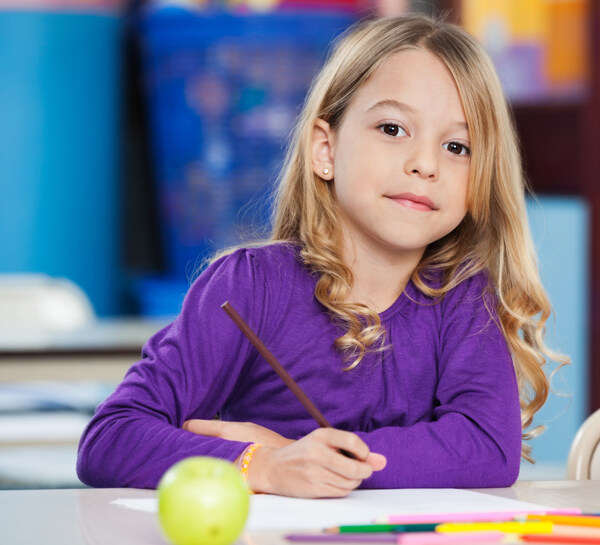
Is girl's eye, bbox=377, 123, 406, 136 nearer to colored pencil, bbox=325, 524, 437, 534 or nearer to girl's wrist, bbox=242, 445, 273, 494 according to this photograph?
girl's wrist, bbox=242, 445, 273, 494

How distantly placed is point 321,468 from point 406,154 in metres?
0.38

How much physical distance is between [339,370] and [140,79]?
2.23 metres

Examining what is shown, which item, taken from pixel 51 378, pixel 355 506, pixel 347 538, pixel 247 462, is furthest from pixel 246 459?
pixel 51 378

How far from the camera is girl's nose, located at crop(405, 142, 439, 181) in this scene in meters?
1.04

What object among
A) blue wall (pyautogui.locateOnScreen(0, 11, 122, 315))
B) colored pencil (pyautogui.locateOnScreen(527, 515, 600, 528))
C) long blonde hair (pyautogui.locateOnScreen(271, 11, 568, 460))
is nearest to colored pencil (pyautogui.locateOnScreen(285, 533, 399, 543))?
colored pencil (pyautogui.locateOnScreen(527, 515, 600, 528))

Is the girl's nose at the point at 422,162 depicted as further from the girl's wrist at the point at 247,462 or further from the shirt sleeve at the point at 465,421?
the girl's wrist at the point at 247,462

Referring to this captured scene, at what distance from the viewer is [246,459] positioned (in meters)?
0.88

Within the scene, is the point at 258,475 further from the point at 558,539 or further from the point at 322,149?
the point at 322,149

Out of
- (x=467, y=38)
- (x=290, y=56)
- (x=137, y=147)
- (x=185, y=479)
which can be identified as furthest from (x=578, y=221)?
(x=185, y=479)

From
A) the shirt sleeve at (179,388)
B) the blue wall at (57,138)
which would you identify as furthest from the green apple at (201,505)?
the blue wall at (57,138)

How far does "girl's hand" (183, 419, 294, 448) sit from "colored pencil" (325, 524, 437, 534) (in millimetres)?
291

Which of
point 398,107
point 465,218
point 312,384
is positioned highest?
point 398,107

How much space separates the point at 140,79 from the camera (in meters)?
3.13

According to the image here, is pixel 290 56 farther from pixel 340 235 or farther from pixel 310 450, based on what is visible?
pixel 310 450
